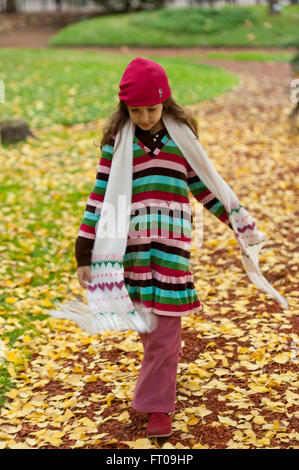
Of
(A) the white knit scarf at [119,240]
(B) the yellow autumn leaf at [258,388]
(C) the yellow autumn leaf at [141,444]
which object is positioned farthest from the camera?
(B) the yellow autumn leaf at [258,388]

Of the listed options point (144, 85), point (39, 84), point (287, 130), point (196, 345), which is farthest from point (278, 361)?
point (39, 84)

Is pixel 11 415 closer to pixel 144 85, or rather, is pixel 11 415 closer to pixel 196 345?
pixel 196 345

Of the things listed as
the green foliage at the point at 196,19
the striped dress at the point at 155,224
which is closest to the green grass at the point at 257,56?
the green foliage at the point at 196,19

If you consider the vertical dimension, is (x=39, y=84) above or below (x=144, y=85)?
above

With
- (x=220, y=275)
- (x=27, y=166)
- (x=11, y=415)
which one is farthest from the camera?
(x=27, y=166)

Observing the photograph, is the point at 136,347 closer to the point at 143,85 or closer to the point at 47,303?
the point at 47,303

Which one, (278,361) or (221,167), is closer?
(278,361)

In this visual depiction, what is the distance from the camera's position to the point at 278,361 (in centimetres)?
363

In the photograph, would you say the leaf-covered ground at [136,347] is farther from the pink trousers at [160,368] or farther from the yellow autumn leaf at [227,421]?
the pink trousers at [160,368]

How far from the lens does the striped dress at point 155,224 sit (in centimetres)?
285

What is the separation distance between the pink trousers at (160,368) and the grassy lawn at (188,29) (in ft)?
66.7

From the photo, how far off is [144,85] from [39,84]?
456 inches

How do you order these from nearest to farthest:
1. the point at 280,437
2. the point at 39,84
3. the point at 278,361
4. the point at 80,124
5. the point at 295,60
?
1. the point at 280,437
2. the point at 278,361
3. the point at 295,60
4. the point at 80,124
5. the point at 39,84

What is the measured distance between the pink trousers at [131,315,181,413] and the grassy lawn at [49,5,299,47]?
20.3m
